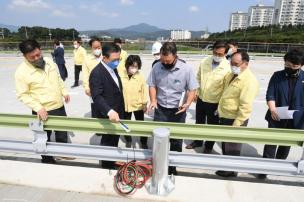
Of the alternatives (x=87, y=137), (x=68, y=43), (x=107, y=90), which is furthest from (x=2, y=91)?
(x=68, y=43)

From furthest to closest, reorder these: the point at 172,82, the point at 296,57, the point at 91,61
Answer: the point at 91,61
the point at 172,82
the point at 296,57

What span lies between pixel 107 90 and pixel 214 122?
6.46 feet

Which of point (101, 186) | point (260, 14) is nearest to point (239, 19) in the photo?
point (260, 14)

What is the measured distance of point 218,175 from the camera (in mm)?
3314

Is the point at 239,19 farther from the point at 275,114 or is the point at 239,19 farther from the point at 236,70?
the point at 275,114

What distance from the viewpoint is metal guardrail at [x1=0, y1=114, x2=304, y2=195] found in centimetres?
260

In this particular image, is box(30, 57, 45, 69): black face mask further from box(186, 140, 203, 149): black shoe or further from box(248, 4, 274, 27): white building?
box(248, 4, 274, 27): white building

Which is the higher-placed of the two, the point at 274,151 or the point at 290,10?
the point at 290,10

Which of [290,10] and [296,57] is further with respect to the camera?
[290,10]

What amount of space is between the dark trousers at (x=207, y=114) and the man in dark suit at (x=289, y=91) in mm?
959

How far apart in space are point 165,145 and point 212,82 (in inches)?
73.8

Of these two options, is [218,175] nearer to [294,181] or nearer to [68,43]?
[294,181]

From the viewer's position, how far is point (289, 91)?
10.3ft

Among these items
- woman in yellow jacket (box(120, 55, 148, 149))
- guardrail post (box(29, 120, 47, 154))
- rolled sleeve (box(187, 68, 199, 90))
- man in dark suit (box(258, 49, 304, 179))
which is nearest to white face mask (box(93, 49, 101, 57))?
woman in yellow jacket (box(120, 55, 148, 149))
